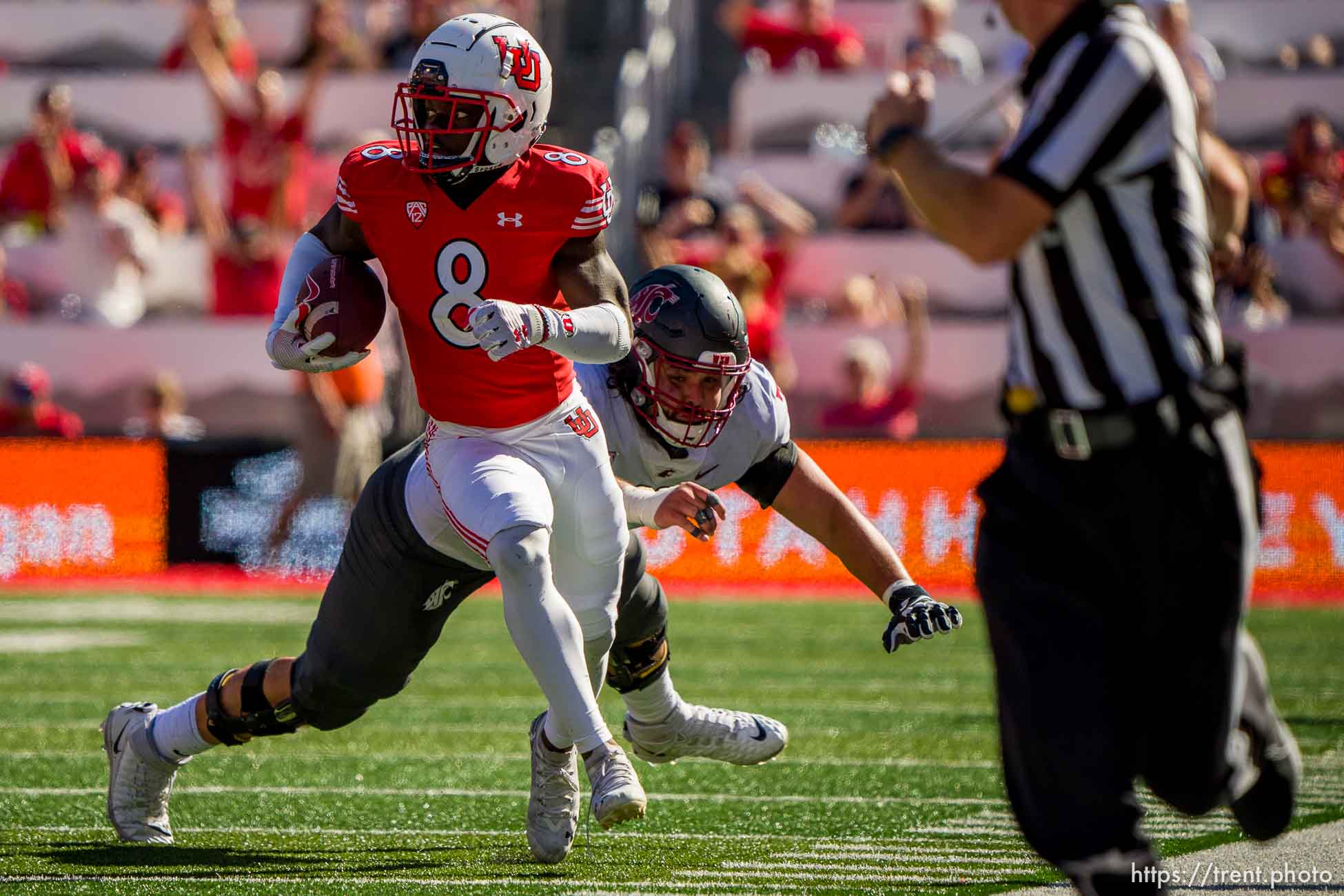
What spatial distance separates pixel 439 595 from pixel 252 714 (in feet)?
1.85

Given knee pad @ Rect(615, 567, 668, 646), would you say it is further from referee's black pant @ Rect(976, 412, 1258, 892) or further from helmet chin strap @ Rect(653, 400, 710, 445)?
referee's black pant @ Rect(976, 412, 1258, 892)

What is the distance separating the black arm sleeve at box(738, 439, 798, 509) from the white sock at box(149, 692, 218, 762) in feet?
4.73

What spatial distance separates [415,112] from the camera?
4.62 m

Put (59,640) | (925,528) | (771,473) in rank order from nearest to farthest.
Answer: (771,473)
(59,640)
(925,528)

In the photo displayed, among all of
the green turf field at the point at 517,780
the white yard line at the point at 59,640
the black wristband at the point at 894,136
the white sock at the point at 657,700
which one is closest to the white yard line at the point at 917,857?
the green turf field at the point at 517,780

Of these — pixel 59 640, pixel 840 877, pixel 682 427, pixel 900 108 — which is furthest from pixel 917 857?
pixel 59 640

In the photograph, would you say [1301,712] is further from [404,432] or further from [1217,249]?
[404,432]

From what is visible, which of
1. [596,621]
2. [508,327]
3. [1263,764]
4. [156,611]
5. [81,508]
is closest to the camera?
[1263,764]

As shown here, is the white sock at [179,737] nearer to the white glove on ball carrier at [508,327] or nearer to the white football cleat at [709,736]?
the white football cleat at [709,736]

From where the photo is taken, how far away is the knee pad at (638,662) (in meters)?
5.21

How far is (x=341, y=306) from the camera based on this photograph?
4621 mm

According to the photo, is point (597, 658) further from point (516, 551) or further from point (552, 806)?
point (516, 551)

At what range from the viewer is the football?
4.61m

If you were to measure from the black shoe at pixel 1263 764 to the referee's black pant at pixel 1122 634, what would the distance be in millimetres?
221
